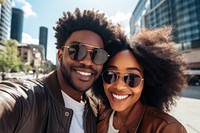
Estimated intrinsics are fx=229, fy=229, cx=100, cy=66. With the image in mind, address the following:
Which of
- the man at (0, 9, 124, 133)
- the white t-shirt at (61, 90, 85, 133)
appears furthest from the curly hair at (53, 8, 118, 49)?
the white t-shirt at (61, 90, 85, 133)

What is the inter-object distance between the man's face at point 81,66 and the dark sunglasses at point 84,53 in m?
0.03

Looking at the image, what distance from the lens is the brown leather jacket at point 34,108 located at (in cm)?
153

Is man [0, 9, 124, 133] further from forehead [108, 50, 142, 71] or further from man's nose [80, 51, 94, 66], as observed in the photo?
forehead [108, 50, 142, 71]

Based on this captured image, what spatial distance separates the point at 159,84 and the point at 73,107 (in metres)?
1.11

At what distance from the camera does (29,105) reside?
1680 millimetres

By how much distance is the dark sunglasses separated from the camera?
2.37m

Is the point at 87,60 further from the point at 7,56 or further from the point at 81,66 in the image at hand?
the point at 7,56

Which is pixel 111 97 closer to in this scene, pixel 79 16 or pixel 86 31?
pixel 86 31

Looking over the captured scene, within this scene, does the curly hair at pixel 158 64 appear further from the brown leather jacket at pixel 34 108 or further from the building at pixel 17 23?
the building at pixel 17 23

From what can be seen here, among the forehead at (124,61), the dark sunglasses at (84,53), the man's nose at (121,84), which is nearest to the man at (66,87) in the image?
the dark sunglasses at (84,53)

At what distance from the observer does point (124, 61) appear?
2.48m

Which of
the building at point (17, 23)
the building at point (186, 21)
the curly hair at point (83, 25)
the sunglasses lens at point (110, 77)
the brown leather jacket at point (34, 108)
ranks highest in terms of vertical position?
the building at point (17, 23)

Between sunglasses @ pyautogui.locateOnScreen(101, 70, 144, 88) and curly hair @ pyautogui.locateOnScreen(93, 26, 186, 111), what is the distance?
14 cm

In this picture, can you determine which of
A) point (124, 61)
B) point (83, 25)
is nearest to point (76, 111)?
point (124, 61)
